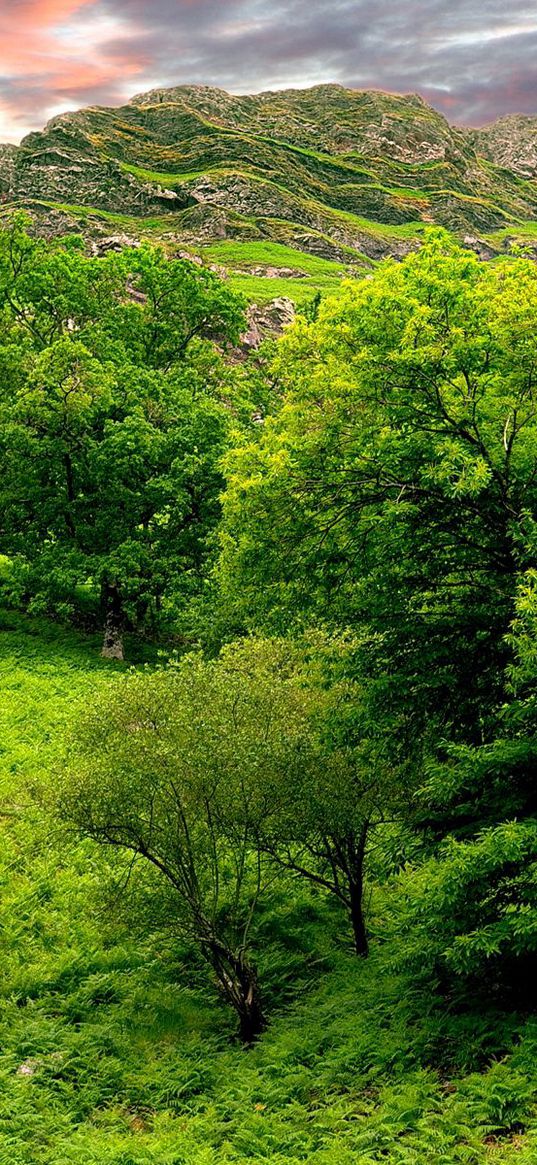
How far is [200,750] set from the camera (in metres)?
15.1

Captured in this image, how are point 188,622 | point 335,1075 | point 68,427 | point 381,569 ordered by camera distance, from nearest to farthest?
1. point 335,1075
2. point 381,569
3. point 188,622
4. point 68,427

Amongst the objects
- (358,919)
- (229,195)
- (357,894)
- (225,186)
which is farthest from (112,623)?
(225,186)

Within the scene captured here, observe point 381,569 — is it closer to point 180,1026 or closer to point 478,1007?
point 478,1007

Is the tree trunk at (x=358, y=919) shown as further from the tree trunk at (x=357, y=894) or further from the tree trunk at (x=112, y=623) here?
the tree trunk at (x=112, y=623)

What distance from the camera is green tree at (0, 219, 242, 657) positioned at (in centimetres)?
3559

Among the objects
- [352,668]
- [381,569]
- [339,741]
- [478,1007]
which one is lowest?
[478,1007]

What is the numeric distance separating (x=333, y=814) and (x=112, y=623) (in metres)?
21.4

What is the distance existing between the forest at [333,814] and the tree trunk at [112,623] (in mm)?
13926

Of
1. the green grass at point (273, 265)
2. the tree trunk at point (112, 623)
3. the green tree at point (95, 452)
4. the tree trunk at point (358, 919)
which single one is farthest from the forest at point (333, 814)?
the green grass at point (273, 265)

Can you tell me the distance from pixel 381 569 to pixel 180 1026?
9.61 m

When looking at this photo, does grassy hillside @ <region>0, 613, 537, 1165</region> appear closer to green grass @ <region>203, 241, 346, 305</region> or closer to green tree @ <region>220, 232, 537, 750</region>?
green tree @ <region>220, 232, 537, 750</region>

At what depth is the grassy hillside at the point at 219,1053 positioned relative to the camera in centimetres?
1222

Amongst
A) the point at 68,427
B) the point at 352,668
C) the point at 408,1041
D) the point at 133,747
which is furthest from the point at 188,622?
the point at 408,1041

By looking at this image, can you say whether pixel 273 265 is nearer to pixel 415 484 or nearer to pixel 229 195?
pixel 229 195
